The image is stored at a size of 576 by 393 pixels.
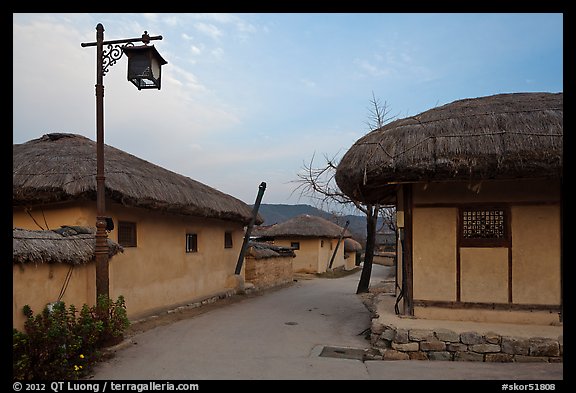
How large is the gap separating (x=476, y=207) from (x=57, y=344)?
21.8 ft

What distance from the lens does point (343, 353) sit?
24.0 feet

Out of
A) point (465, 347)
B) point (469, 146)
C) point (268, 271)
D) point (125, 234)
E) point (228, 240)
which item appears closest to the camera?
point (465, 347)

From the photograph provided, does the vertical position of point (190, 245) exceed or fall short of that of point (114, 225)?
it falls short

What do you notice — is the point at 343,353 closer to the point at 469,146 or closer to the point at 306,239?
the point at 469,146

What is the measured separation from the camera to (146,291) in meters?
10.4

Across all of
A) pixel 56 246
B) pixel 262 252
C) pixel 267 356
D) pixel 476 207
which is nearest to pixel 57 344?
pixel 56 246

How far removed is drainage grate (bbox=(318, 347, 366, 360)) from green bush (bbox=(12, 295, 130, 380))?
342cm

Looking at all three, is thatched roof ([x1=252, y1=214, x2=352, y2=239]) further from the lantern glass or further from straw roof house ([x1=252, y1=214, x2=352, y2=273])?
the lantern glass

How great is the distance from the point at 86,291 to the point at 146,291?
10.6ft

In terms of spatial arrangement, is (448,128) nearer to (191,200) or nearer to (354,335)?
(354,335)

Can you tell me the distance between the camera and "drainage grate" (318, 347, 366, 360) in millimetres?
7094

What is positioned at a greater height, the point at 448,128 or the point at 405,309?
the point at 448,128

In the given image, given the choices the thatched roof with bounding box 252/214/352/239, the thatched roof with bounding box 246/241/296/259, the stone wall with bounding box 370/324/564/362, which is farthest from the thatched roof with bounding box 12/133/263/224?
the thatched roof with bounding box 252/214/352/239
